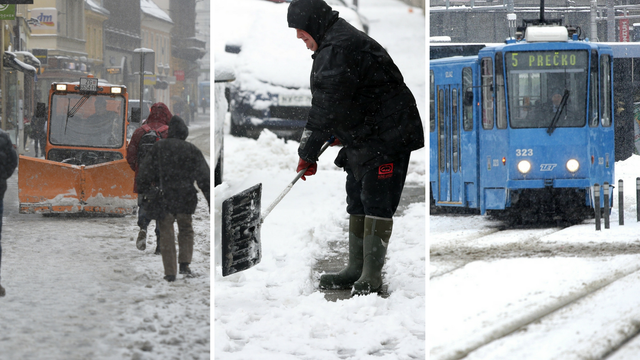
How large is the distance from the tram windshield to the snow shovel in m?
4.45

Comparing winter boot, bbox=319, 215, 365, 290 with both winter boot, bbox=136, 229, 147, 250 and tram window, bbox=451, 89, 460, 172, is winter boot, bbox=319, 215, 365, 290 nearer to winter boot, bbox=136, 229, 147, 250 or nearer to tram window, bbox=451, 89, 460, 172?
winter boot, bbox=136, 229, 147, 250

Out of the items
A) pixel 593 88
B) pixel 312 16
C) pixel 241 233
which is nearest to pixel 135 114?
pixel 241 233

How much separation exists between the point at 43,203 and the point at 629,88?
6.17 metres

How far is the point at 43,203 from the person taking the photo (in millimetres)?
5031

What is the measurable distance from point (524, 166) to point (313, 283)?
4.19 m

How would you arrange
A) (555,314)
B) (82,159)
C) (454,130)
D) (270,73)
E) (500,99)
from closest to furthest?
(555,314) < (270,73) < (82,159) < (500,99) < (454,130)

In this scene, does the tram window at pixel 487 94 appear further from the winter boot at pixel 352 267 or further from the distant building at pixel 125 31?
the distant building at pixel 125 31

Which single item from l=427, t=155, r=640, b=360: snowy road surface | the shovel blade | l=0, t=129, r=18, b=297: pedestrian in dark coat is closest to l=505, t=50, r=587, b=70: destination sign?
l=427, t=155, r=640, b=360: snowy road surface

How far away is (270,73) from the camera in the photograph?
21.1 ft

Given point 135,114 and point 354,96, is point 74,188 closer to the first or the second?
A: point 135,114

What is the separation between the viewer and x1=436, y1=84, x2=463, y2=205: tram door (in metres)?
8.30

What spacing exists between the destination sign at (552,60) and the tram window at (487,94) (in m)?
0.36

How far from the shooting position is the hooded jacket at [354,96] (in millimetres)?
3799

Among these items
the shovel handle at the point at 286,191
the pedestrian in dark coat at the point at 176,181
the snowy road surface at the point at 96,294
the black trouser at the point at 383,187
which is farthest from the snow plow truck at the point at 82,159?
the black trouser at the point at 383,187
